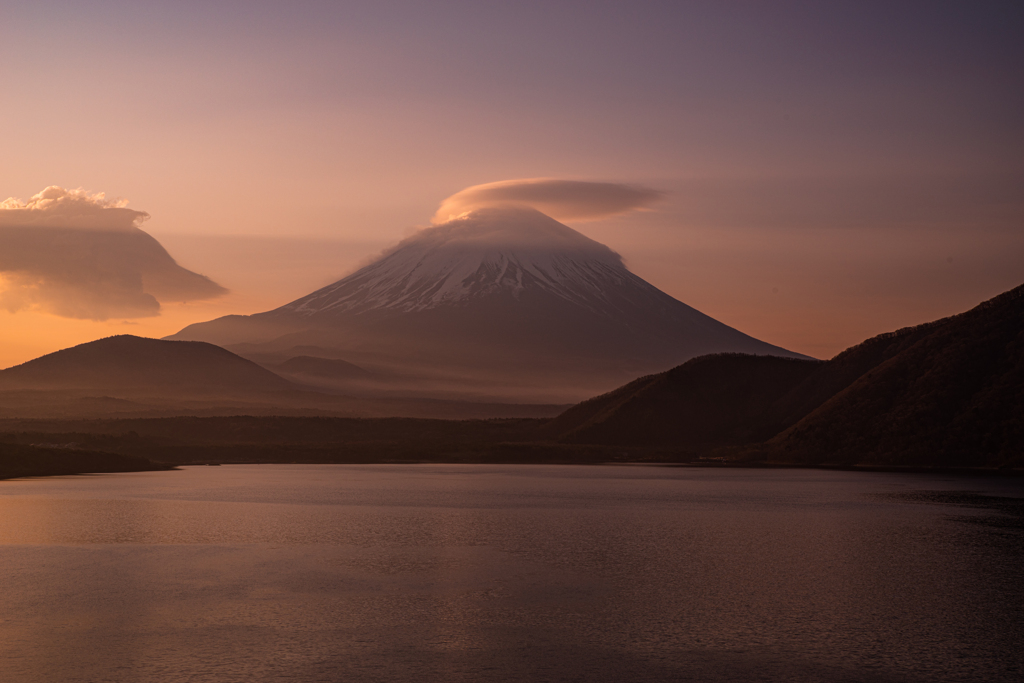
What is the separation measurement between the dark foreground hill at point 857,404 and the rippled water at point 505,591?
129 ft

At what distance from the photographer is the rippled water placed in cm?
1908

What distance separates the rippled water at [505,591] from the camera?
1908 centimetres

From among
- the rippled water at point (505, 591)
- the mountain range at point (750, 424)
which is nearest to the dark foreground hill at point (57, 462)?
the mountain range at point (750, 424)

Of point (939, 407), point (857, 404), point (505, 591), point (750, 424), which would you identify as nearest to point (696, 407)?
point (750, 424)

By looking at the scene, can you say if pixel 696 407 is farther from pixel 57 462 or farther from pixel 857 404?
pixel 57 462

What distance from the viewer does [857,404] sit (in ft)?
331

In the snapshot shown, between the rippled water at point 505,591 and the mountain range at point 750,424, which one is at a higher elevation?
the mountain range at point 750,424

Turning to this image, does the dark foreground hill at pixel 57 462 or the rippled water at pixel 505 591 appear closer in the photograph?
the rippled water at pixel 505 591

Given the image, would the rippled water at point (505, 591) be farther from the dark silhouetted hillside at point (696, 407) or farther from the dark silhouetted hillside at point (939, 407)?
the dark silhouetted hillside at point (696, 407)

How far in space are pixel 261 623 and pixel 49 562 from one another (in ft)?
40.9

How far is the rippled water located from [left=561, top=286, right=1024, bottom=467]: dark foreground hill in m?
39.4

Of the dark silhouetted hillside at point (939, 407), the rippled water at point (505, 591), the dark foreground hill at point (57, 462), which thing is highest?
the dark silhouetted hillside at point (939, 407)

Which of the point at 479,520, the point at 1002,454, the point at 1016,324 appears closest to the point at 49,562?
the point at 479,520

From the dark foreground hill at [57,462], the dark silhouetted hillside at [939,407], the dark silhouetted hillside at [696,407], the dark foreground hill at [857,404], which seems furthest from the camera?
the dark silhouetted hillside at [696,407]
